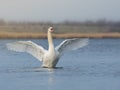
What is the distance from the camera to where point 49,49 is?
25109 mm

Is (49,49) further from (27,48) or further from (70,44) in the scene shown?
(70,44)

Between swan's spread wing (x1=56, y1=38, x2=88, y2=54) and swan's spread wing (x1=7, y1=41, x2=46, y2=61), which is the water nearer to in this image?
swan's spread wing (x1=7, y1=41, x2=46, y2=61)

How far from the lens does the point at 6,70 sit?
24859 mm

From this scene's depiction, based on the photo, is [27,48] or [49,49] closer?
[49,49]

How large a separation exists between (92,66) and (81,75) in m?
3.60

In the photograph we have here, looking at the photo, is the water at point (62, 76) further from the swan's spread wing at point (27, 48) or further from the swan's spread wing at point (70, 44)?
the swan's spread wing at point (70, 44)

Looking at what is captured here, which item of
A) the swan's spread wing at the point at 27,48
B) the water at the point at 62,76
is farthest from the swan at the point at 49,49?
the water at the point at 62,76

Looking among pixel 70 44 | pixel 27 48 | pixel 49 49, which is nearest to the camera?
pixel 49 49

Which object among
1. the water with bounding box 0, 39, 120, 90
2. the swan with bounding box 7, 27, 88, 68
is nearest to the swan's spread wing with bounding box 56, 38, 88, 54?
the swan with bounding box 7, 27, 88, 68

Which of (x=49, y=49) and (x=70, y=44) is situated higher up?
(x=49, y=49)

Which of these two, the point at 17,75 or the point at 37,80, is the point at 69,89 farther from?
the point at 17,75

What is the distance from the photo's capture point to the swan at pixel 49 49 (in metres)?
25.1

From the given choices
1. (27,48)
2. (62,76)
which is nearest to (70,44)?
(27,48)

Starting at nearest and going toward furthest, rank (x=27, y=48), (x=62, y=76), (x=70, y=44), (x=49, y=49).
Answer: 1. (x=62, y=76)
2. (x=49, y=49)
3. (x=27, y=48)
4. (x=70, y=44)
